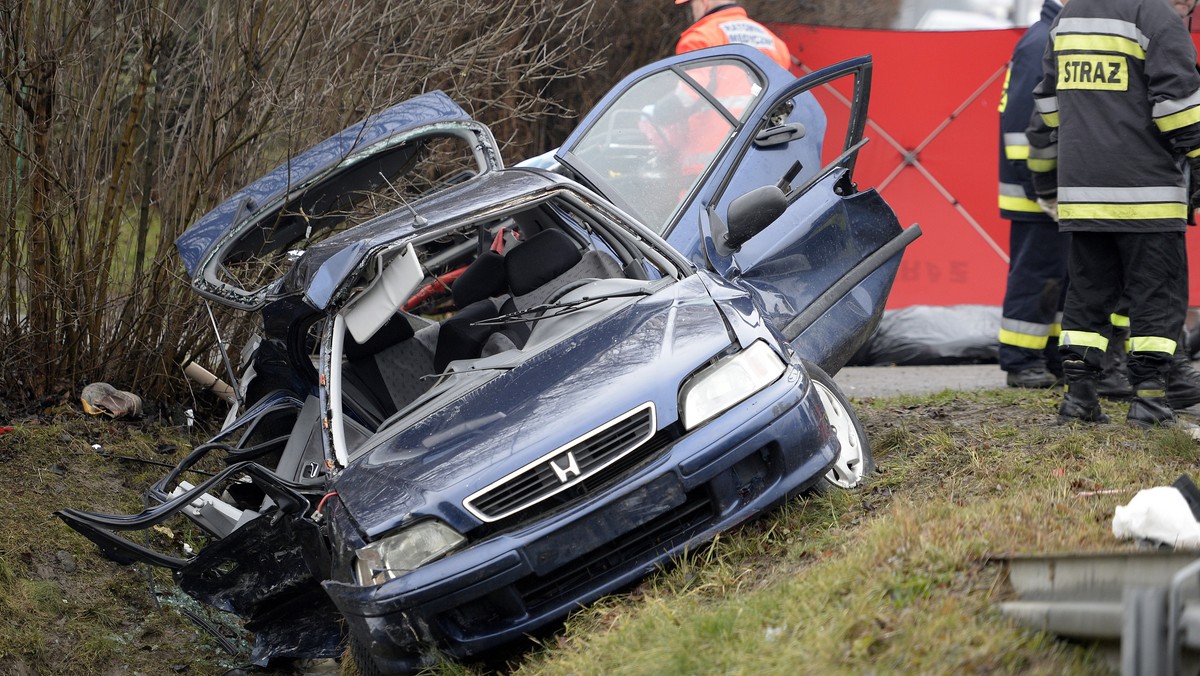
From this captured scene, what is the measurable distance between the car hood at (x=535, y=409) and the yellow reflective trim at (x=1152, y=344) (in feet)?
7.11

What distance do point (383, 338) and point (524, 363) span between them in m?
0.97

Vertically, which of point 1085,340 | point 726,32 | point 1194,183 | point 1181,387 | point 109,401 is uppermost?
point 726,32

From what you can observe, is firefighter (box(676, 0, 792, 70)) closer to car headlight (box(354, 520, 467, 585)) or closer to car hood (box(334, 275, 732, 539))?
car hood (box(334, 275, 732, 539))

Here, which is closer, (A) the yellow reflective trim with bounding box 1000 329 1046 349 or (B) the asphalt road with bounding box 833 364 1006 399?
(A) the yellow reflective trim with bounding box 1000 329 1046 349

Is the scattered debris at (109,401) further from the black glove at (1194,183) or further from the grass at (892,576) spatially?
the black glove at (1194,183)

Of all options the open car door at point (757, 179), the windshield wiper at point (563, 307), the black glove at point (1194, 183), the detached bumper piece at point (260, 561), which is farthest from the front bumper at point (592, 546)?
the black glove at point (1194, 183)

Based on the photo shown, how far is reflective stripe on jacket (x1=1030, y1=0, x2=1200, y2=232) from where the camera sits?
5141mm

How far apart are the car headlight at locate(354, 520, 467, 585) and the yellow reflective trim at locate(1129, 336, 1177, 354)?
3.27m

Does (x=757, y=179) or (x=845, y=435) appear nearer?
(x=845, y=435)

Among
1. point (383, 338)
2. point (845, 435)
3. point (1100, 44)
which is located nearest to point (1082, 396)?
point (845, 435)

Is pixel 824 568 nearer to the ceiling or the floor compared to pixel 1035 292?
nearer to the ceiling

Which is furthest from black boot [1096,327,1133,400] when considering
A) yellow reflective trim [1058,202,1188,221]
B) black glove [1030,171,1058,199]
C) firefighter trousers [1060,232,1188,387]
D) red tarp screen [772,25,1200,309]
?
red tarp screen [772,25,1200,309]

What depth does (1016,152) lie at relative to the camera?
21.8ft

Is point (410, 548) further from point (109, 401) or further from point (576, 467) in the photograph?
point (109, 401)
